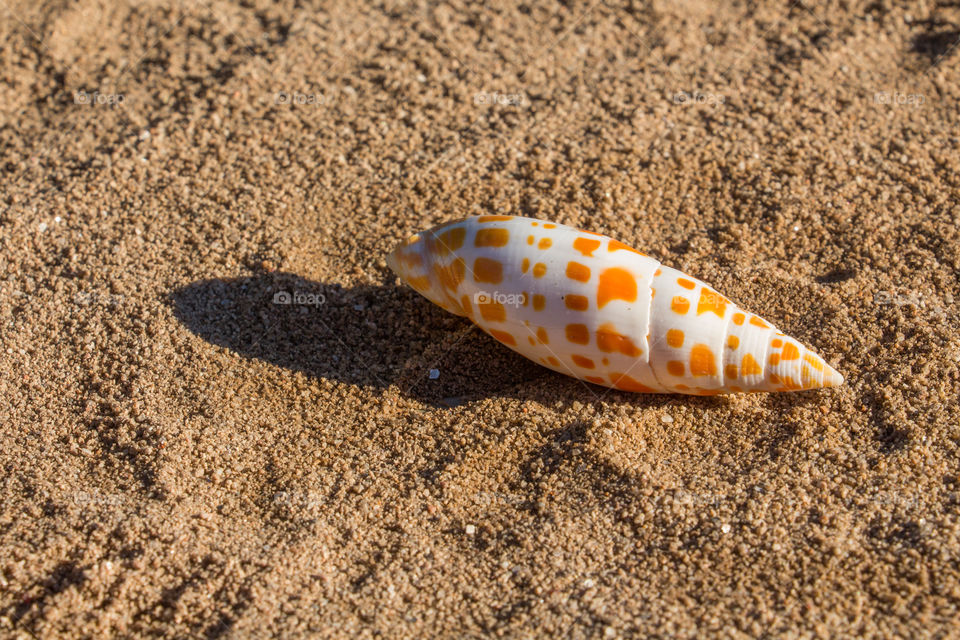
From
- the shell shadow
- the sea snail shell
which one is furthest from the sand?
the sea snail shell

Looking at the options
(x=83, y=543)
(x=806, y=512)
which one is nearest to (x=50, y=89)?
(x=83, y=543)

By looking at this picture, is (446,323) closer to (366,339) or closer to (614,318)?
(366,339)

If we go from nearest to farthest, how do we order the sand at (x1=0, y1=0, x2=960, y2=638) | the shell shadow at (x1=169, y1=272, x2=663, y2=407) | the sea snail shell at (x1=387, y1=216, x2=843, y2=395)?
1. the sand at (x1=0, y1=0, x2=960, y2=638)
2. the sea snail shell at (x1=387, y1=216, x2=843, y2=395)
3. the shell shadow at (x1=169, y1=272, x2=663, y2=407)

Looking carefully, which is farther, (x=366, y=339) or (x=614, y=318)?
(x=366, y=339)

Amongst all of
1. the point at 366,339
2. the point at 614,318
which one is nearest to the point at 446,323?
the point at 366,339

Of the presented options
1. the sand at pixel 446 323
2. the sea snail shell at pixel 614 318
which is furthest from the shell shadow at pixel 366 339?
the sea snail shell at pixel 614 318

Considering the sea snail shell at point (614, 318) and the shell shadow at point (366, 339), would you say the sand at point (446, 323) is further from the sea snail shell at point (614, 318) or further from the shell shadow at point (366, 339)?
the sea snail shell at point (614, 318)

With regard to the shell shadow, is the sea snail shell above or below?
above

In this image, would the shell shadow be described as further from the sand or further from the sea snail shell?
the sea snail shell
